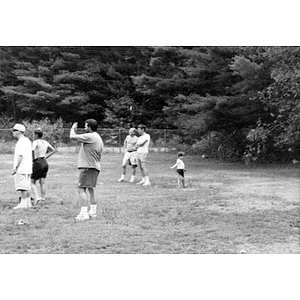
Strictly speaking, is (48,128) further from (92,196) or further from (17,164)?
(92,196)

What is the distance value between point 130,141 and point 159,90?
103cm

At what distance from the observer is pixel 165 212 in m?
6.55

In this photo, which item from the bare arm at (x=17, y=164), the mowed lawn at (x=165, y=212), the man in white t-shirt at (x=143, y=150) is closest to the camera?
the mowed lawn at (x=165, y=212)

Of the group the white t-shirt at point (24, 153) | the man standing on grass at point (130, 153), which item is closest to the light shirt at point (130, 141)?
the man standing on grass at point (130, 153)

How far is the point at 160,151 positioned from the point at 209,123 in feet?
3.21

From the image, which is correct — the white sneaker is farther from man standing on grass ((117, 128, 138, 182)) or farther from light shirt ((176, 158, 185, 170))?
light shirt ((176, 158, 185, 170))

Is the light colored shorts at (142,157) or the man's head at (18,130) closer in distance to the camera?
the man's head at (18,130)

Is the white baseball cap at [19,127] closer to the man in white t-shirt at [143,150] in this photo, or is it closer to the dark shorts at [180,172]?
the man in white t-shirt at [143,150]

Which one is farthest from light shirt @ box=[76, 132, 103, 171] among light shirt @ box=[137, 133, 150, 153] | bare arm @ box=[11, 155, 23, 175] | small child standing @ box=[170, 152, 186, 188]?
small child standing @ box=[170, 152, 186, 188]

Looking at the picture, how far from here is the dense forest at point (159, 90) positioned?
6.77 m

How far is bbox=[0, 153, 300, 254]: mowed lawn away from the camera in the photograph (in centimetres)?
546

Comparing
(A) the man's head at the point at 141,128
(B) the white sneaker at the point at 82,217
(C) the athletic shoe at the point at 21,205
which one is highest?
(A) the man's head at the point at 141,128
